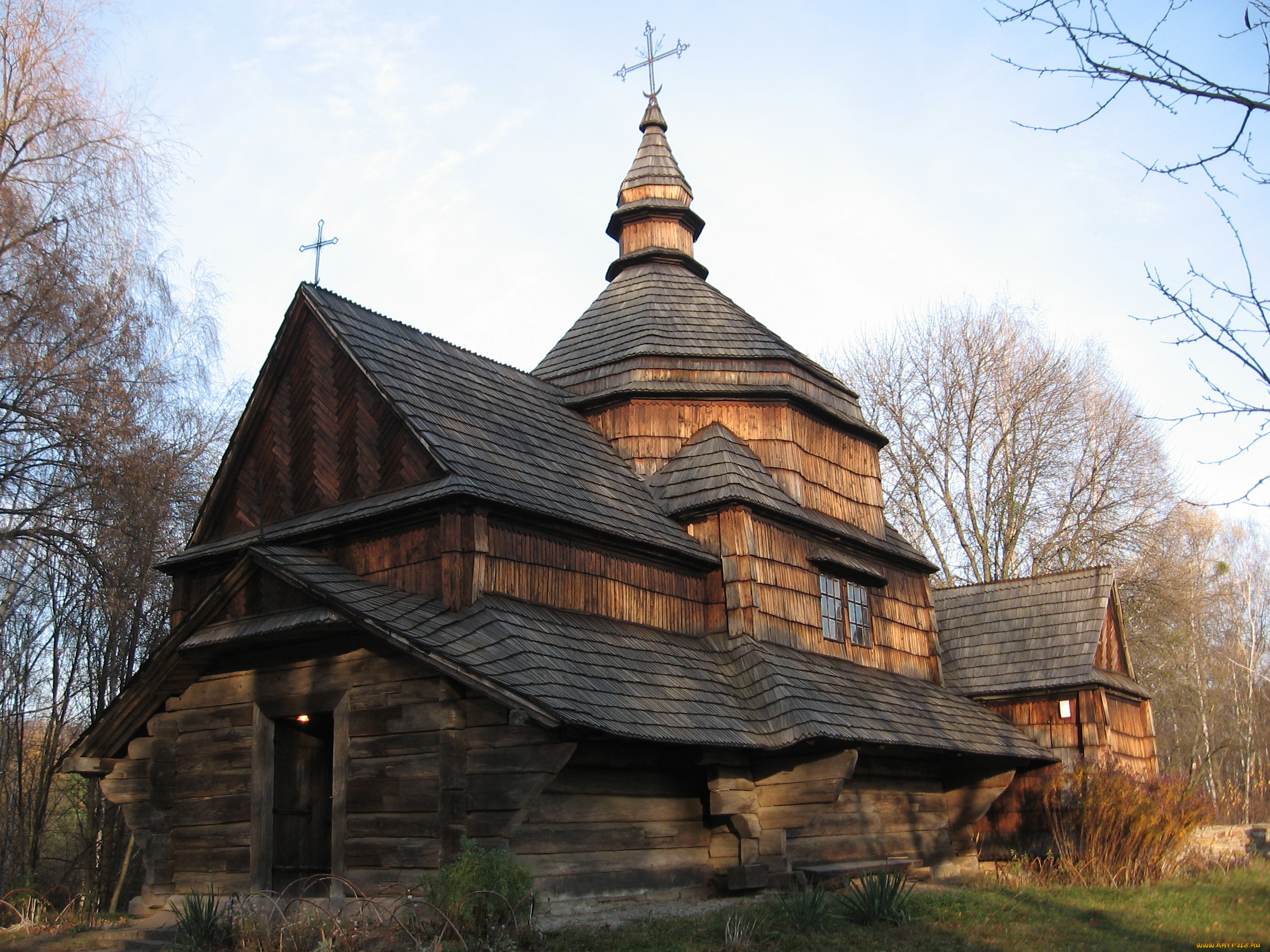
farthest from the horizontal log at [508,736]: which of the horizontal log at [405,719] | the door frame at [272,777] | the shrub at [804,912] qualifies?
the shrub at [804,912]

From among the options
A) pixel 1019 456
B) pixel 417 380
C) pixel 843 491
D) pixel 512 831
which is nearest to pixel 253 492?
pixel 417 380

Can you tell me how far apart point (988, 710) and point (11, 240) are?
15658 mm

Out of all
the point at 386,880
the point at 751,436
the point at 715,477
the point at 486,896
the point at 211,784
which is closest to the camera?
the point at 486,896

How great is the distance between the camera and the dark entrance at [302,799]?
11523mm

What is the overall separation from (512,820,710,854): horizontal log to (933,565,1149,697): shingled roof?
27.1 feet

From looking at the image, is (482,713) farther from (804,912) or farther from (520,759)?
(804,912)

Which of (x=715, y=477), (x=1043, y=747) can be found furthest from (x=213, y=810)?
(x=1043, y=747)

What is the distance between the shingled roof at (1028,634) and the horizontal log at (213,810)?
39.4ft

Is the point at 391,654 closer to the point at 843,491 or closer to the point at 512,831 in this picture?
the point at 512,831

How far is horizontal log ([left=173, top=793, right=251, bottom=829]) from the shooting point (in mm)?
11227

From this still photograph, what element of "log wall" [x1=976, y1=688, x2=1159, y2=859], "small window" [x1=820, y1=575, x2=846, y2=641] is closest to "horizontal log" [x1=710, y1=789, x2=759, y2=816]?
"small window" [x1=820, y1=575, x2=846, y2=641]

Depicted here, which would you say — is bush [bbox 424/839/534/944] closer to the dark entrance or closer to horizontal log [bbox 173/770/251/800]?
the dark entrance

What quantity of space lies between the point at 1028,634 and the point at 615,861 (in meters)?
11.1

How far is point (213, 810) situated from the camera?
11445 millimetres
